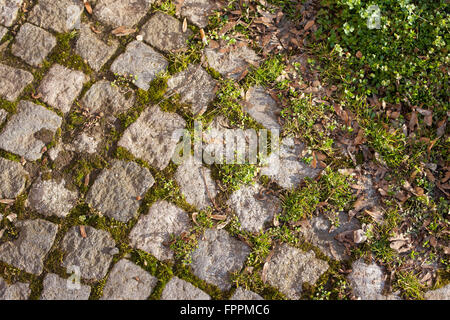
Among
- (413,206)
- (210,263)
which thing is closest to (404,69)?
(413,206)

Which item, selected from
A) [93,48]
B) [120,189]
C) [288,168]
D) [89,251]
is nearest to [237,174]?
[288,168]

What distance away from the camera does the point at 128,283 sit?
319 cm

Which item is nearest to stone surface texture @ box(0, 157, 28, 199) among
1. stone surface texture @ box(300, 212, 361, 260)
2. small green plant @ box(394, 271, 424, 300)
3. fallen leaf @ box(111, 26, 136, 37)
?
fallen leaf @ box(111, 26, 136, 37)

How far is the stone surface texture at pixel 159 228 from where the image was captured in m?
3.24

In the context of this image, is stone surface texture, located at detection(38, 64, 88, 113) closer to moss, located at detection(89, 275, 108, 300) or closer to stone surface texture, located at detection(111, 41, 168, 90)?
stone surface texture, located at detection(111, 41, 168, 90)

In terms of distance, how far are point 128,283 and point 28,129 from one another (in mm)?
1563

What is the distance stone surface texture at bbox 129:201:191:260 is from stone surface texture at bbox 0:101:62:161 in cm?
107

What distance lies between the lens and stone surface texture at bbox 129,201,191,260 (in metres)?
3.24

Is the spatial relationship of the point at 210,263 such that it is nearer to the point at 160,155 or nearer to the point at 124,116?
the point at 160,155

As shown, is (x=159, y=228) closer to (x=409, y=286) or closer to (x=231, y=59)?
(x=231, y=59)

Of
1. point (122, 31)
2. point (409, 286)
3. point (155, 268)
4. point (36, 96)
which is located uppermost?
point (122, 31)

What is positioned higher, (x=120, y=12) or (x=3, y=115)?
(x=120, y=12)

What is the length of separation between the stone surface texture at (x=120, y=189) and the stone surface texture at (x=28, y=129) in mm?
589

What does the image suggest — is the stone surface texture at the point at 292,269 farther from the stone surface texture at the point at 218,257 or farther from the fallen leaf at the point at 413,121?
the fallen leaf at the point at 413,121
